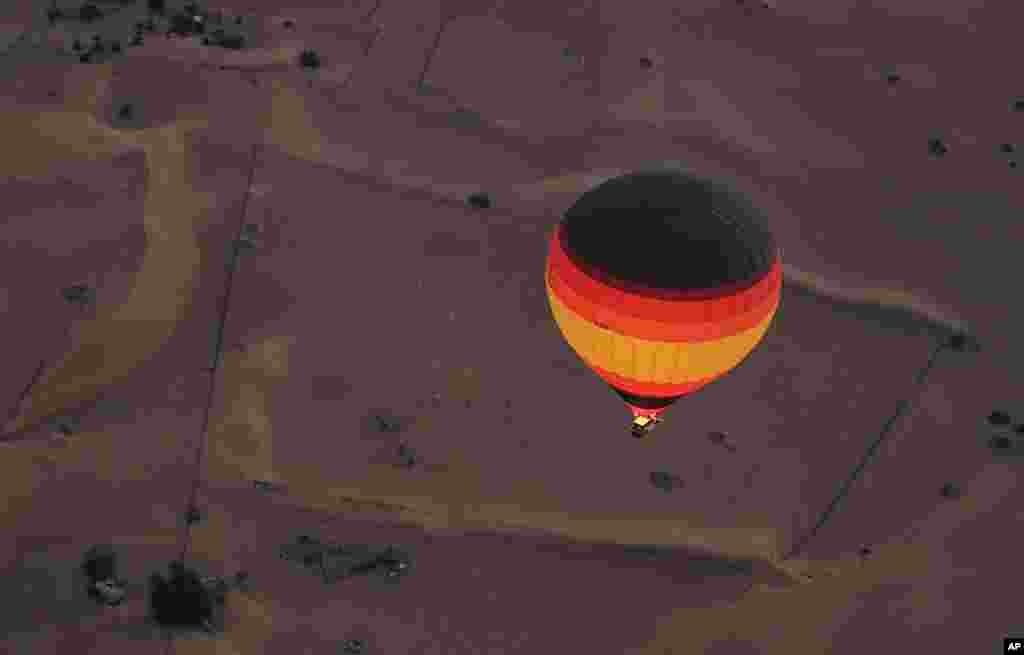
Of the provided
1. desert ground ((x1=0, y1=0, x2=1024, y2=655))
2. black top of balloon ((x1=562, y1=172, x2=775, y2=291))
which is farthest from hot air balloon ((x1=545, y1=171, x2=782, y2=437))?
desert ground ((x1=0, y1=0, x2=1024, y2=655))

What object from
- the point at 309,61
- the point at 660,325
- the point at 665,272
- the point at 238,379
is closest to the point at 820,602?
the point at 660,325

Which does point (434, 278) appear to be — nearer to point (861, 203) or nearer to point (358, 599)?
point (358, 599)


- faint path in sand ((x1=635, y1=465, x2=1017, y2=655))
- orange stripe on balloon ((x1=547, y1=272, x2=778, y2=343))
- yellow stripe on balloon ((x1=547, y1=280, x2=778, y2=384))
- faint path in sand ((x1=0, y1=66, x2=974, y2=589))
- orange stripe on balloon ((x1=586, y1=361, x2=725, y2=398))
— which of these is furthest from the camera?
faint path in sand ((x1=0, y1=66, x2=974, y2=589))

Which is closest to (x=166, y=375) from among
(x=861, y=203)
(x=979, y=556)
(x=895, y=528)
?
(x=895, y=528)

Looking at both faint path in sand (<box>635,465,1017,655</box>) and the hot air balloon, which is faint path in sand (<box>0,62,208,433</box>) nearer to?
the hot air balloon

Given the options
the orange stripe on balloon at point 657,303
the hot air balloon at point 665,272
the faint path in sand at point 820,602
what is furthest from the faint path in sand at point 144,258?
the faint path in sand at point 820,602

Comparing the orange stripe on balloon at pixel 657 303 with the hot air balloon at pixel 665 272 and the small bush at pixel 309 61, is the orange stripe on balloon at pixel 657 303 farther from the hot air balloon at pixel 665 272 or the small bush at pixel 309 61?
the small bush at pixel 309 61
